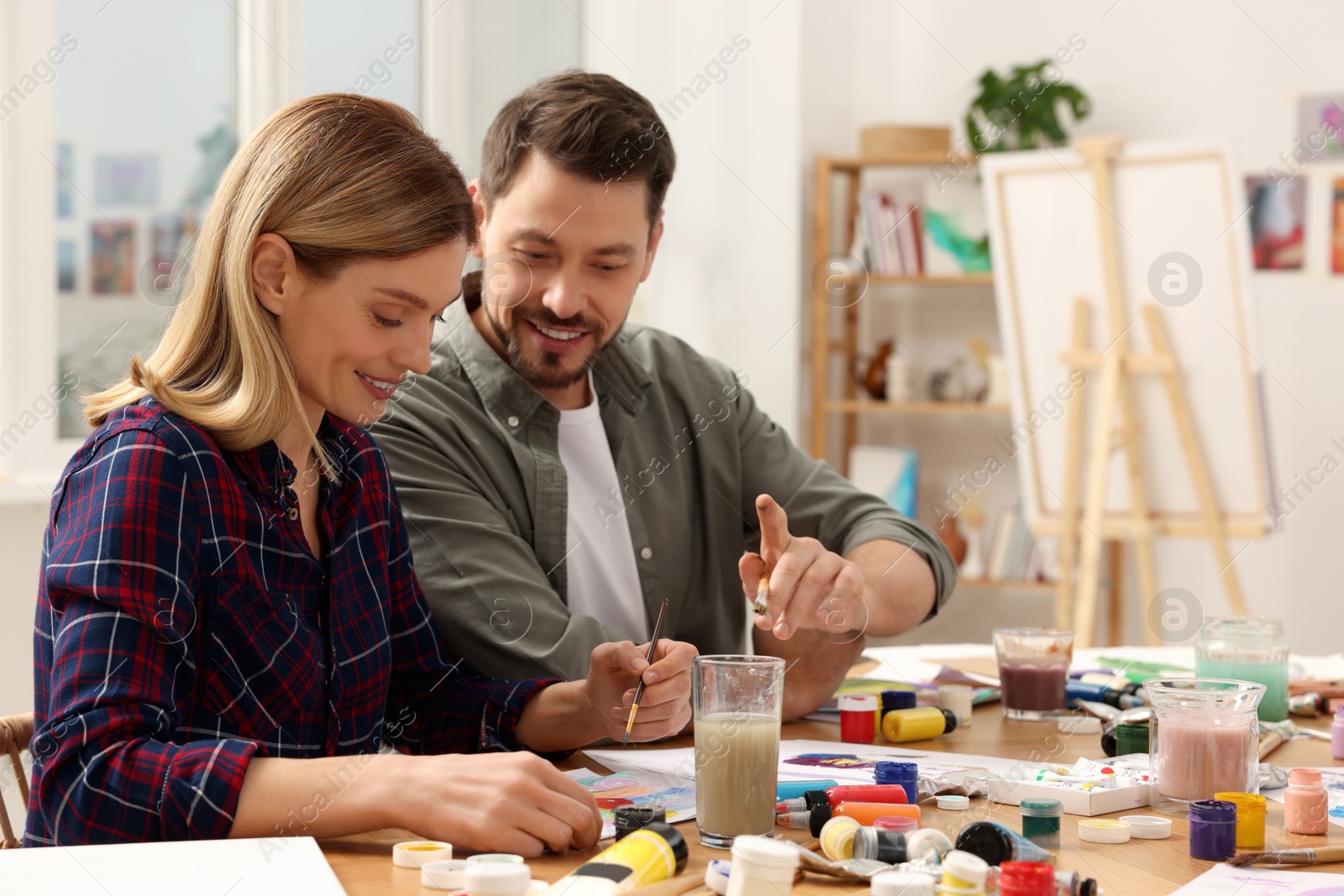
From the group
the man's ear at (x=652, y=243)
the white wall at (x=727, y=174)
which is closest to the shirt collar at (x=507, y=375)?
the man's ear at (x=652, y=243)

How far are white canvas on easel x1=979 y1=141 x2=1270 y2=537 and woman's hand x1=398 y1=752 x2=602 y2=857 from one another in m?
2.61

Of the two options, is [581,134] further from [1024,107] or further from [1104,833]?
[1024,107]

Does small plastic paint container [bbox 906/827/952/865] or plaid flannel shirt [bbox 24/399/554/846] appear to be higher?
plaid flannel shirt [bbox 24/399/554/846]

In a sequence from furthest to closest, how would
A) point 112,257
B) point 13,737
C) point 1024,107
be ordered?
point 1024,107 → point 112,257 → point 13,737

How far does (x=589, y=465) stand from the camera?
5.94 ft

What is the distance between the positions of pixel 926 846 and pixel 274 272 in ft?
2.36

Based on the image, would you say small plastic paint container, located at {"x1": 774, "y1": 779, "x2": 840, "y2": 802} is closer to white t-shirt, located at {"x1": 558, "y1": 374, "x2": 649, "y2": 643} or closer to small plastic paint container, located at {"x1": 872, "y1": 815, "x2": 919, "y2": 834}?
small plastic paint container, located at {"x1": 872, "y1": 815, "x2": 919, "y2": 834}

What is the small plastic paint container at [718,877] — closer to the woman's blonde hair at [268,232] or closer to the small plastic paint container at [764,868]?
the small plastic paint container at [764,868]

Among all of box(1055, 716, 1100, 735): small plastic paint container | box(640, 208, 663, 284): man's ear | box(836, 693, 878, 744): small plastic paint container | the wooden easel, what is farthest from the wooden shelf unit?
box(836, 693, 878, 744): small plastic paint container

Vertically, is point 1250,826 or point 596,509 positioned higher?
point 596,509

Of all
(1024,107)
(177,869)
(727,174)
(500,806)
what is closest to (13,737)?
(177,869)

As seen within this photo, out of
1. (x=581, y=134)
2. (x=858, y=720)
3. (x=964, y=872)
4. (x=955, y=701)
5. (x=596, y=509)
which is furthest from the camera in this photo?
(x=596, y=509)

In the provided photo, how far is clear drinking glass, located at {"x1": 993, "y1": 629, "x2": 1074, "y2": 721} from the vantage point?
5.18 ft

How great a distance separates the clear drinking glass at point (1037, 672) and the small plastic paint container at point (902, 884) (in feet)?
2.45
